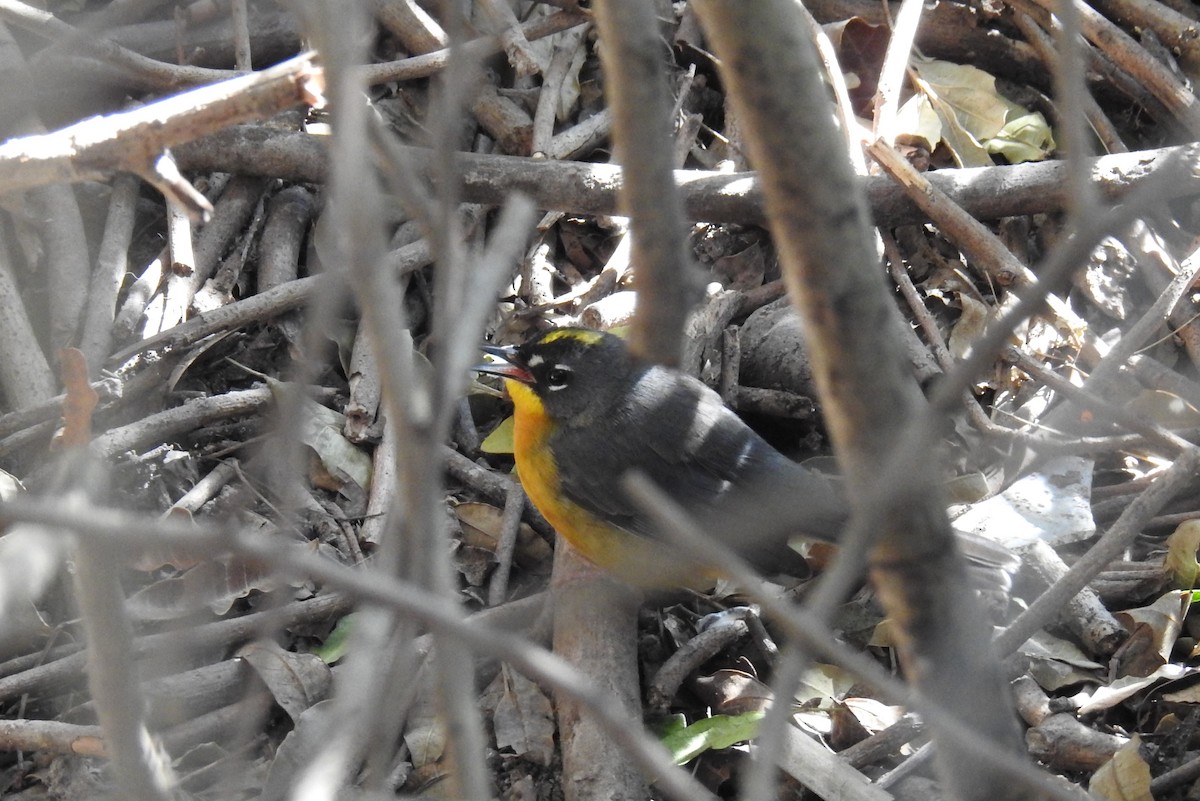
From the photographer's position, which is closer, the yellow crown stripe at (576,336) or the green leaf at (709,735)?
the green leaf at (709,735)

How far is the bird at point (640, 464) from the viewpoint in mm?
5234

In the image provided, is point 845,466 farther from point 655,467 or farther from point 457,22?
point 655,467

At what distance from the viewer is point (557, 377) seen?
5695 mm

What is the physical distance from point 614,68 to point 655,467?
3.39 meters

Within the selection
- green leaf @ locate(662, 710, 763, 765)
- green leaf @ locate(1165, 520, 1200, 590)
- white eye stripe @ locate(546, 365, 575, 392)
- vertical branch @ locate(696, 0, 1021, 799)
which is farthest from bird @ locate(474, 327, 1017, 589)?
vertical branch @ locate(696, 0, 1021, 799)

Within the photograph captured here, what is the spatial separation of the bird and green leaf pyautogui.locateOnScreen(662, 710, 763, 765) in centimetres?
80

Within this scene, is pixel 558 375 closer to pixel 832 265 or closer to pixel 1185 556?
pixel 1185 556

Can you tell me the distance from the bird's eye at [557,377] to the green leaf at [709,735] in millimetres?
1836

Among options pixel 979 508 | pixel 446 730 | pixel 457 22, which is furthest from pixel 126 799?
pixel 979 508

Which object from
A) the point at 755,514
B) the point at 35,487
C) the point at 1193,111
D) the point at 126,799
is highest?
the point at 126,799

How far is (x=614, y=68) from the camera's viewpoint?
2.32m

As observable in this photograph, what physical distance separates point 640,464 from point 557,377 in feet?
1.91

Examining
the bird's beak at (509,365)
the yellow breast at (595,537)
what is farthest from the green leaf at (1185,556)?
the bird's beak at (509,365)

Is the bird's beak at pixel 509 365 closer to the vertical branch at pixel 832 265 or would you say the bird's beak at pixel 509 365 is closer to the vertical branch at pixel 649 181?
the vertical branch at pixel 649 181
